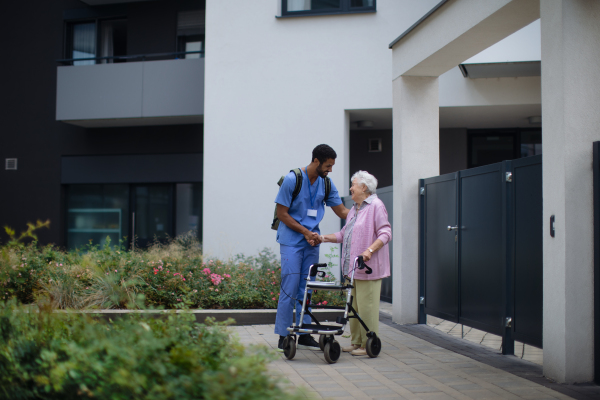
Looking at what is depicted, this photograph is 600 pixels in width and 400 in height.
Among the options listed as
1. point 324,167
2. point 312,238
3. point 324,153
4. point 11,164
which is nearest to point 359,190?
point 324,167

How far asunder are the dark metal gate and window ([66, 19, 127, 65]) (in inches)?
422

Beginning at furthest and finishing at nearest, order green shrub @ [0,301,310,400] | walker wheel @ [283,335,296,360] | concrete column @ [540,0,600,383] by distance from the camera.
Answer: walker wheel @ [283,335,296,360] < concrete column @ [540,0,600,383] < green shrub @ [0,301,310,400]

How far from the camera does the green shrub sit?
2135 millimetres

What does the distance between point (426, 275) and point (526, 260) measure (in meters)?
2.41

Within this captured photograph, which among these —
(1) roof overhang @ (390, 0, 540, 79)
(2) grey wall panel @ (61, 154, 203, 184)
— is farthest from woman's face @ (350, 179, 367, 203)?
(2) grey wall panel @ (61, 154, 203, 184)

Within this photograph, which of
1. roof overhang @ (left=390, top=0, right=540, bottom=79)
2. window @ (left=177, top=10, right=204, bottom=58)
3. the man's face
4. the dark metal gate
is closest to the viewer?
the dark metal gate

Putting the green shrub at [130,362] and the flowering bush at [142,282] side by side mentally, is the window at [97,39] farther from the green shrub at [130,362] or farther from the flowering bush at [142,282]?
the green shrub at [130,362]

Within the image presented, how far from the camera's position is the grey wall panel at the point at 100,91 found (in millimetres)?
12555

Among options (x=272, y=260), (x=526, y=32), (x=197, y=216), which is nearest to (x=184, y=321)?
(x=272, y=260)

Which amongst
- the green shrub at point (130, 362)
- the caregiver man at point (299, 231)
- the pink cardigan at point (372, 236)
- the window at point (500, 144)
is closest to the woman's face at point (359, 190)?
the pink cardigan at point (372, 236)

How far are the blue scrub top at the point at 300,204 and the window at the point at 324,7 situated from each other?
6588 millimetres

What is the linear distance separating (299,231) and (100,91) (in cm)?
909

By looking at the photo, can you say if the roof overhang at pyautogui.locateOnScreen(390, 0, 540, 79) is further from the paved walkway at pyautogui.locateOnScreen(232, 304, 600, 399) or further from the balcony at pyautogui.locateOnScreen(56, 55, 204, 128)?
the balcony at pyautogui.locateOnScreen(56, 55, 204, 128)

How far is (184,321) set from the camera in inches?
118
